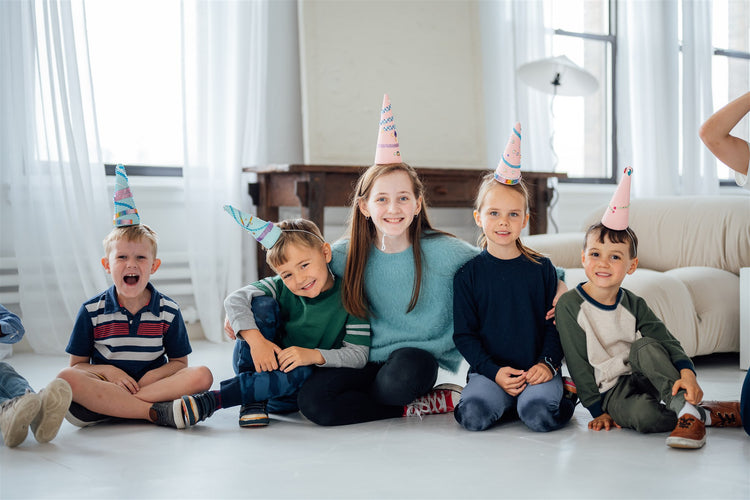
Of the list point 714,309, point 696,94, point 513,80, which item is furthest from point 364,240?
point 696,94

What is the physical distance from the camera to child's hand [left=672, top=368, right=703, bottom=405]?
5.28 ft

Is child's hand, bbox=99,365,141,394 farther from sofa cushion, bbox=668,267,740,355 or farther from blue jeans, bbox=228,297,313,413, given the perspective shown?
sofa cushion, bbox=668,267,740,355

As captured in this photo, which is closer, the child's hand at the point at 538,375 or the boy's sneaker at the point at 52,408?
the boy's sneaker at the point at 52,408

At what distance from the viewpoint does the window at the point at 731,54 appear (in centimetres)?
499

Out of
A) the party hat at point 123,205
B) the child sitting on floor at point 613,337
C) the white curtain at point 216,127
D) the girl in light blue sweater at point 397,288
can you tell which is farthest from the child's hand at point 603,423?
the white curtain at point 216,127

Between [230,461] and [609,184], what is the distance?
3723 millimetres

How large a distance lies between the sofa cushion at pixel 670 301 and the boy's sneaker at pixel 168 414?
4.60ft

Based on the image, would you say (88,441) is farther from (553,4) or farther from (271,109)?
(553,4)

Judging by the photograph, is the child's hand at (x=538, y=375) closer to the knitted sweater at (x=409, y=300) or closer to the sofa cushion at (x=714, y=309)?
the knitted sweater at (x=409, y=300)

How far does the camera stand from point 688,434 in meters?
1.59

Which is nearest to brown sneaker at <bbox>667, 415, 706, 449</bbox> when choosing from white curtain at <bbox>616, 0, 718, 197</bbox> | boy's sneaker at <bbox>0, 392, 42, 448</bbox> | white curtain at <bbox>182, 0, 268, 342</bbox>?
boy's sneaker at <bbox>0, 392, 42, 448</bbox>

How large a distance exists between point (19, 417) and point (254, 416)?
522 mm

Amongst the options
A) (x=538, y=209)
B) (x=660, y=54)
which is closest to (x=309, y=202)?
(x=538, y=209)

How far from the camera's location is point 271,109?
3584mm
